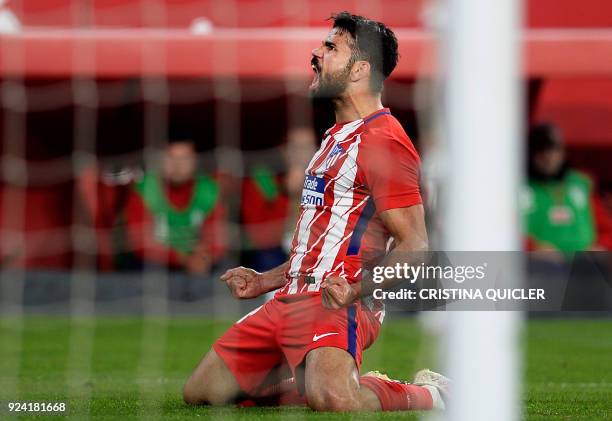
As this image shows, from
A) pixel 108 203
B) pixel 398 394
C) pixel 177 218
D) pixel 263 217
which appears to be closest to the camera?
pixel 398 394

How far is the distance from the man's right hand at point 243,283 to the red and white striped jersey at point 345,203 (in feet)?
0.41

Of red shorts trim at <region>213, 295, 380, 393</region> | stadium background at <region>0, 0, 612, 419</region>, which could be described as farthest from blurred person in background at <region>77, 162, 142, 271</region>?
red shorts trim at <region>213, 295, 380, 393</region>

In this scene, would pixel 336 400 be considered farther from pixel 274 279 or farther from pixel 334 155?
pixel 334 155

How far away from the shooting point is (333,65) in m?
4.30

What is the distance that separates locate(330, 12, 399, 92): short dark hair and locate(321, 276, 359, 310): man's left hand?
786 millimetres

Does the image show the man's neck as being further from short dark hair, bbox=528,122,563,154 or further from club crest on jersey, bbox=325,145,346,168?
short dark hair, bbox=528,122,563,154

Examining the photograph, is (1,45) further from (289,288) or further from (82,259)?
(289,288)

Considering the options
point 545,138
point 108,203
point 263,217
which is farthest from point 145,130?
point 545,138

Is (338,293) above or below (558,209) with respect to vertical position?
below

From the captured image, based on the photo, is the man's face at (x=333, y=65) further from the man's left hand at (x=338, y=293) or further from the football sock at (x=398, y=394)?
the football sock at (x=398, y=394)

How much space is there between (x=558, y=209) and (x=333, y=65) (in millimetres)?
5063

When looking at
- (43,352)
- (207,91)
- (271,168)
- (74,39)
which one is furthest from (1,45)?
(43,352)

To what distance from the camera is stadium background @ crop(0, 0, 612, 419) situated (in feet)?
28.9

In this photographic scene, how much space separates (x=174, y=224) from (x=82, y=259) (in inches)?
47.1
